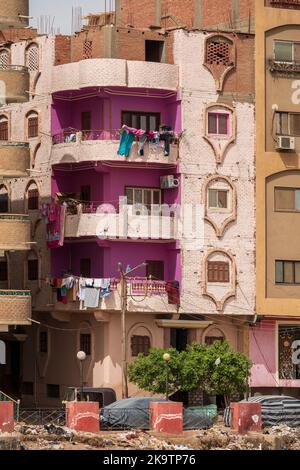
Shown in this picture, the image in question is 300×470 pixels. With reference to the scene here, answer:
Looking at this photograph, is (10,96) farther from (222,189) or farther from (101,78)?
(222,189)

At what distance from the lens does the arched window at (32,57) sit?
111500 millimetres

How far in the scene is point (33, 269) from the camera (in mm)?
112125

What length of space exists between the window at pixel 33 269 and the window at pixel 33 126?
6.09 metres

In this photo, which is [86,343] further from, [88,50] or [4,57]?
[4,57]

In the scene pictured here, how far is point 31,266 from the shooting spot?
112 meters

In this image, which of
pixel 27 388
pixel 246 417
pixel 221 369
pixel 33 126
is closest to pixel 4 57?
pixel 33 126

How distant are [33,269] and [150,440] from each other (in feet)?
69.5

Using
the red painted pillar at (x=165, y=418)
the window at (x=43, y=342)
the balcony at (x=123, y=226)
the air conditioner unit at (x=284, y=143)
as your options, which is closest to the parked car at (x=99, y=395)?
the balcony at (x=123, y=226)

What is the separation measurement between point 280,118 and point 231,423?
62.2ft

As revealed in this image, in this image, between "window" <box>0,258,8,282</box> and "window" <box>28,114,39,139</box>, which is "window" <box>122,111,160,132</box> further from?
"window" <box>0,258,8,282</box>

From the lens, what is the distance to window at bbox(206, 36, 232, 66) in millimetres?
110562

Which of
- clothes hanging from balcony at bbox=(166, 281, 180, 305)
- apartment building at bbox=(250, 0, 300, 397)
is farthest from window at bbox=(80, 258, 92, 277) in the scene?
apartment building at bbox=(250, 0, 300, 397)
